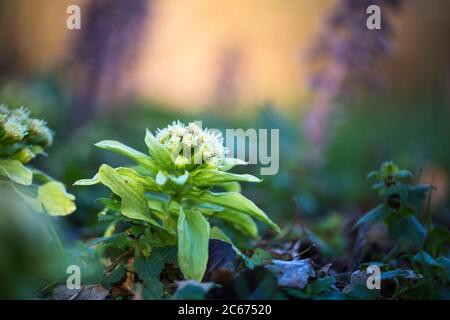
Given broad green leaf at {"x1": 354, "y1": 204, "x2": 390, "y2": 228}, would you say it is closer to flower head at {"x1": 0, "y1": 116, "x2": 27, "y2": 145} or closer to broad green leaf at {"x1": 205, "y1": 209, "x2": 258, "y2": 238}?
broad green leaf at {"x1": 205, "y1": 209, "x2": 258, "y2": 238}

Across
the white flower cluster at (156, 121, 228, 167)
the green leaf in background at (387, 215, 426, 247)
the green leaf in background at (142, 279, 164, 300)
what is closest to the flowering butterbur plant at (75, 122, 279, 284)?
the white flower cluster at (156, 121, 228, 167)

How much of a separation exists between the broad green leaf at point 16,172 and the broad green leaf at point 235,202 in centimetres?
53

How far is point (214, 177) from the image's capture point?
1.47m

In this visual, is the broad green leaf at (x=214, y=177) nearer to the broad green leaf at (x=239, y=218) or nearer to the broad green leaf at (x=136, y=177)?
the broad green leaf at (x=136, y=177)

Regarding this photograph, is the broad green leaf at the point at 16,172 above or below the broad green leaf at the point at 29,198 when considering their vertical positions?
above

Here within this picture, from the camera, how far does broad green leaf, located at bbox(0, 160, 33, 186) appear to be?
58.9 inches

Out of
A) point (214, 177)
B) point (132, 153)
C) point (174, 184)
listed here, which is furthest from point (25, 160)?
point (214, 177)

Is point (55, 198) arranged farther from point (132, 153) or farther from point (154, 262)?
point (154, 262)

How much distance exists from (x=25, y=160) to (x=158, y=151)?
510 millimetres

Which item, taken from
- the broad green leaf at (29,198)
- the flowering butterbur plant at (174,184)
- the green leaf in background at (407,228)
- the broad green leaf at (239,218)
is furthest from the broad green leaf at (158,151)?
the green leaf in background at (407,228)

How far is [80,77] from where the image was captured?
14.9ft

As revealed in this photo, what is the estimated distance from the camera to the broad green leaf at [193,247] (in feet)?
4.27

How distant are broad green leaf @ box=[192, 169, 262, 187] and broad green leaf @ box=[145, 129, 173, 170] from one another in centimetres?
9

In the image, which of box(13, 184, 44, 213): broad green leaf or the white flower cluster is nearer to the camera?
the white flower cluster
